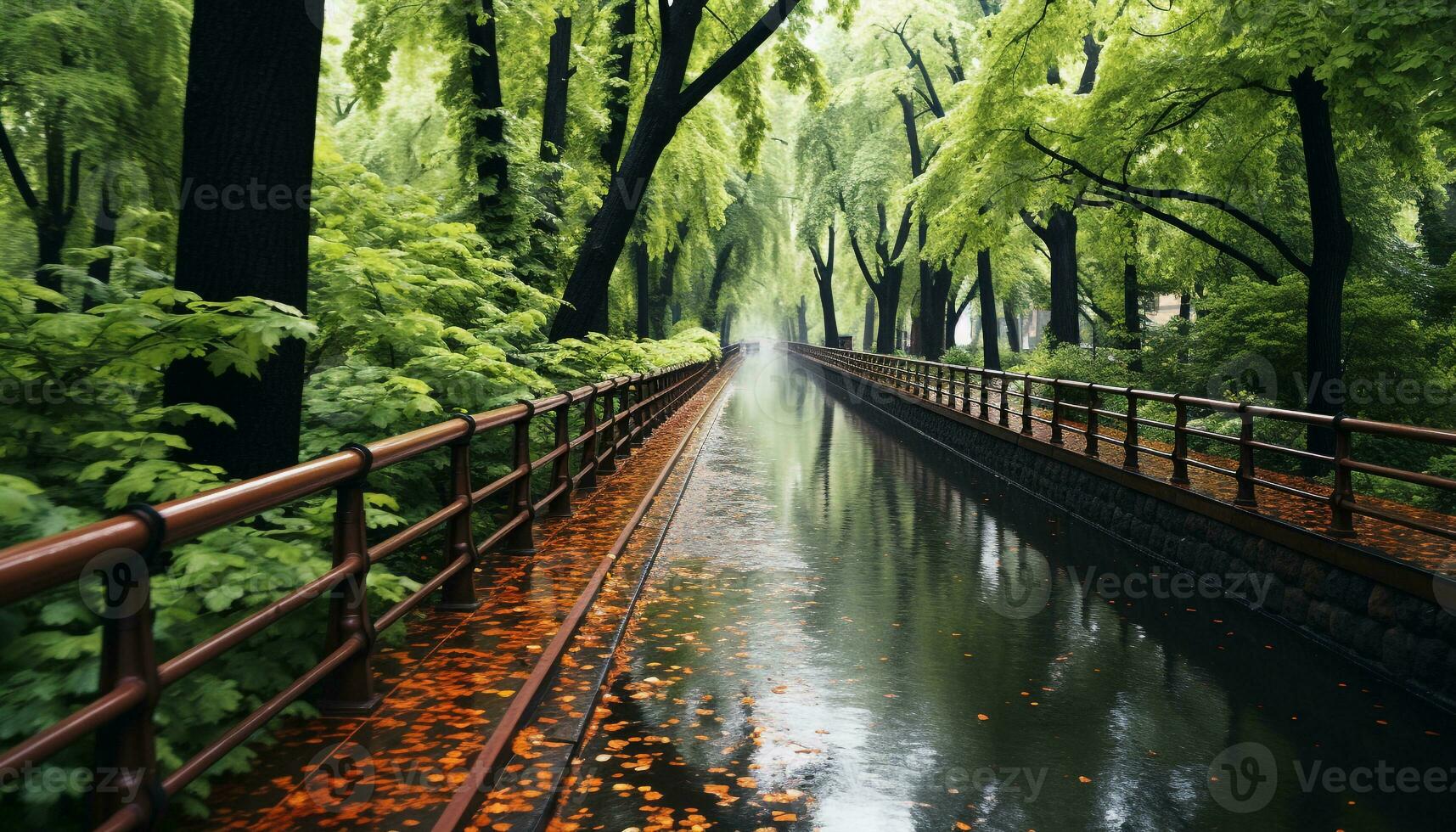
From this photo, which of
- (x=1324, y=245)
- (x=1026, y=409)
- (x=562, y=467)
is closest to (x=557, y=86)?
(x=1026, y=409)

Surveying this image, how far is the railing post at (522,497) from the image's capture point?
845cm

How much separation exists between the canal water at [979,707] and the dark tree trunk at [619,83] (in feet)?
40.5

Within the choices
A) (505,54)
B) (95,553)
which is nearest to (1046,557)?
(95,553)

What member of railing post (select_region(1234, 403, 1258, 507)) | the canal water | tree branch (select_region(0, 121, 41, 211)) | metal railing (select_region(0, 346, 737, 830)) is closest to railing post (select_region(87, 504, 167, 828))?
metal railing (select_region(0, 346, 737, 830))

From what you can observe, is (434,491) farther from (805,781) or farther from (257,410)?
(805,781)

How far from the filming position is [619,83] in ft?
63.1

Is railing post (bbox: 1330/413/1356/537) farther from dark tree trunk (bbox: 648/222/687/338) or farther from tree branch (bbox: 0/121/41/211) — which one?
dark tree trunk (bbox: 648/222/687/338)

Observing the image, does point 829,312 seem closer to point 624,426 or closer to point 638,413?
point 638,413

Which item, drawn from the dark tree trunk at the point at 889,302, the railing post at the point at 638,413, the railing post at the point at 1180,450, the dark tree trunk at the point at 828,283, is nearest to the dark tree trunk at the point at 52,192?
the railing post at the point at 638,413

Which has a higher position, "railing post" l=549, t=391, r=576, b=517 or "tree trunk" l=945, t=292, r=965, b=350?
"tree trunk" l=945, t=292, r=965, b=350

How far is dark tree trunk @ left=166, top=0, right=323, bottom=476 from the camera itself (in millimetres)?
5895

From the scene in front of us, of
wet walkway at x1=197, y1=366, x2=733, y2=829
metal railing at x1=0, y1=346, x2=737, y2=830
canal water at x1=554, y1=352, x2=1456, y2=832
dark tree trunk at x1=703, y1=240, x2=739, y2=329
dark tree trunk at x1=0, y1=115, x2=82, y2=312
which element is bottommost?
canal water at x1=554, y1=352, x2=1456, y2=832

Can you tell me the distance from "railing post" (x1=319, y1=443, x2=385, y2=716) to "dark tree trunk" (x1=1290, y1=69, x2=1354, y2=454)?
13.3 m

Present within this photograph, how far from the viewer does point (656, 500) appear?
1295 centimetres
